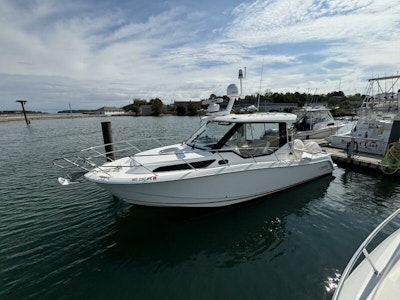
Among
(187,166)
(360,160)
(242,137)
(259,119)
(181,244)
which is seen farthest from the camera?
(360,160)

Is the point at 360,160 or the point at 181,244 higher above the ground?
the point at 360,160

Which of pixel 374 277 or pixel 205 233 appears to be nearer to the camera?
pixel 374 277

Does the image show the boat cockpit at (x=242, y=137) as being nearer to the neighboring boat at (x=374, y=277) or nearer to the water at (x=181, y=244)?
the water at (x=181, y=244)

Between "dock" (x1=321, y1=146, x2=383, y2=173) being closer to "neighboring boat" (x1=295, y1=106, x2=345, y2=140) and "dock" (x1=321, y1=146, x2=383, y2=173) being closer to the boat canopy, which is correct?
"neighboring boat" (x1=295, y1=106, x2=345, y2=140)

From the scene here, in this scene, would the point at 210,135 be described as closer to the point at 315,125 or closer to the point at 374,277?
the point at 374,277

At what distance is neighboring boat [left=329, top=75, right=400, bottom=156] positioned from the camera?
40.0 feet

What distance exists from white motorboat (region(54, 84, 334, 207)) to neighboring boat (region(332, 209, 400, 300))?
12.0ft

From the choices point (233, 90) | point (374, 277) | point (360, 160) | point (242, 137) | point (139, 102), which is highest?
point (233, 90)

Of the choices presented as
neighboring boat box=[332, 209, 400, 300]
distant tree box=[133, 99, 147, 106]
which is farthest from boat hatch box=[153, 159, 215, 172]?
distant tree box=[133, 99, 147, 106]

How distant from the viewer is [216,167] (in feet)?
21.1

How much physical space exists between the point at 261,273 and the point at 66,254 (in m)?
4.33

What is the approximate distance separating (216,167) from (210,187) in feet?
1.88

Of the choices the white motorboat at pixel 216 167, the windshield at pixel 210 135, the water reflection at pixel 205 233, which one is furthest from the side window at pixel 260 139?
the water reflection at pixel 205 233

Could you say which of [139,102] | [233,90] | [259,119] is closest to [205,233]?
[259,119]
